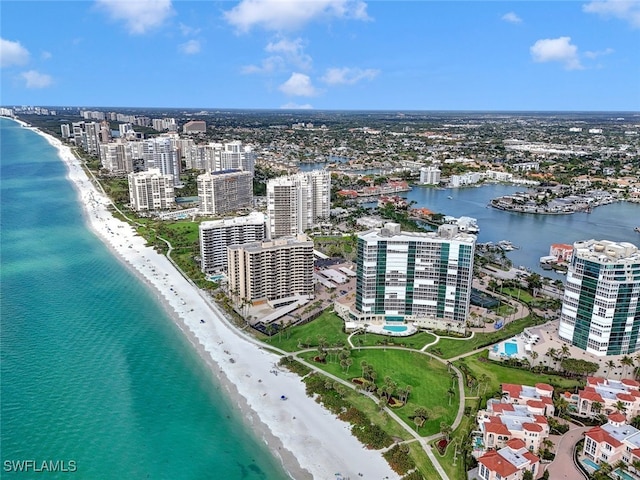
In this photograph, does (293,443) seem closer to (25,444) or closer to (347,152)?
(25,444)

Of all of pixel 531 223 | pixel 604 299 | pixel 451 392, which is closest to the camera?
pixel 451 392

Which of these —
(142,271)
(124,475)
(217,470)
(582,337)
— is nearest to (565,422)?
(582,337)

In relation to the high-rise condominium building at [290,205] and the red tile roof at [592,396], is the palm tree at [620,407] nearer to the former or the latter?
the red tile roof at [592,396]

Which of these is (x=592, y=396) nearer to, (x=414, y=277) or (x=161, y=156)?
(x=414, y=277)

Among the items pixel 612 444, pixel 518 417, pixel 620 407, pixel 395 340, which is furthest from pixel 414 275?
pixel 612 444

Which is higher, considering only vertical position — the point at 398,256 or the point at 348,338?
the point at 398,256
